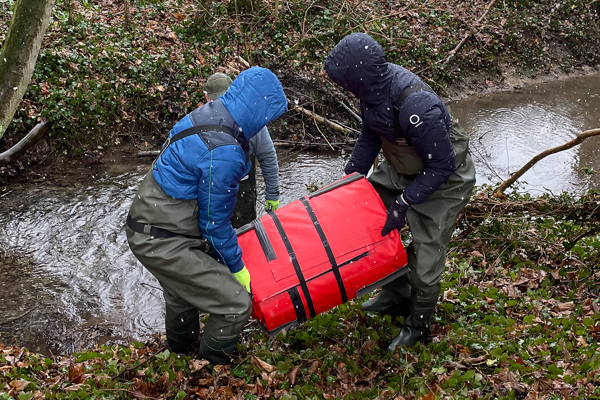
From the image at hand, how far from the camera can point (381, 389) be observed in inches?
140

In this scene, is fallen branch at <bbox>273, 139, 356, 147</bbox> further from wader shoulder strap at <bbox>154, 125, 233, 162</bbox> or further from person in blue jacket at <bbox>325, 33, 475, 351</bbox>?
wader shoulder strap at <bbox>154, 125, 233, 162</bbox>

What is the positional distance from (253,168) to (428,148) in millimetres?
2364

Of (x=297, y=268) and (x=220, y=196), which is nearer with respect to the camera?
(x=220, y=196)

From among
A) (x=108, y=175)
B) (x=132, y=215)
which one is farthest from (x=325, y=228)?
(x=108, y=175)

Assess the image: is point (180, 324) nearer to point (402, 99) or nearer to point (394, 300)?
point (394, 300)

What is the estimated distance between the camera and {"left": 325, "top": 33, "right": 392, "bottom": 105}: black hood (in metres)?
3.21

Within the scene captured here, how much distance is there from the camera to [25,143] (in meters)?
7.68

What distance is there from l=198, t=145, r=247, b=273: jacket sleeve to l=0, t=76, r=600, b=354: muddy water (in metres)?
2.18

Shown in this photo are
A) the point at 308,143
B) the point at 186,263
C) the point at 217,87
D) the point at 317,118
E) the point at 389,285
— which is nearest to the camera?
the point at 186,263

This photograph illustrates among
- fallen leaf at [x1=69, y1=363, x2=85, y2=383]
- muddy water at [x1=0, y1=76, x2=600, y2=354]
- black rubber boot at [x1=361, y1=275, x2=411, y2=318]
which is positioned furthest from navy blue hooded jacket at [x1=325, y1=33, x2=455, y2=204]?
muddy water at [x1=0, y1=76, x2=600, y2=354]

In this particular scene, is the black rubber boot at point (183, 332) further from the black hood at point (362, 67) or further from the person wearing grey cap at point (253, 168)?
the black hood at point (362, 67)

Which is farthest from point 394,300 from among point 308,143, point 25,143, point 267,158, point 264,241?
point 25,143

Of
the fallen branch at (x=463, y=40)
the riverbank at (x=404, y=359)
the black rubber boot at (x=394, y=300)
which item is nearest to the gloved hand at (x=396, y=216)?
the black rubber boot at (x=394, y=300)

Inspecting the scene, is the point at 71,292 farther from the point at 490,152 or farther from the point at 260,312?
the point at 490,152
